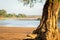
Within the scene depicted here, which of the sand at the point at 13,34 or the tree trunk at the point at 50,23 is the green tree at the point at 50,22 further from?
the sand at the point at 13,34

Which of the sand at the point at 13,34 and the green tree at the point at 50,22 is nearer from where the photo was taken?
the green tree at the point at 50,22

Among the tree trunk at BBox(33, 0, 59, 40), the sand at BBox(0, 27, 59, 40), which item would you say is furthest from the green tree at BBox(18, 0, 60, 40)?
the sand at BBox(0, 27, 59, 40)

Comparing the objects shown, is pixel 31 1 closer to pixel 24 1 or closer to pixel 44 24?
pixel 24 1

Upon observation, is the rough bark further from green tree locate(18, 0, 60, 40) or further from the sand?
the sand

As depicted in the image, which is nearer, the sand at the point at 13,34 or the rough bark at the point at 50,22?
the rough bark at the point at 50,22

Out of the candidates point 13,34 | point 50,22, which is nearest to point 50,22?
point 50,22

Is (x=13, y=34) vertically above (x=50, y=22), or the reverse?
(x=50, y=22)

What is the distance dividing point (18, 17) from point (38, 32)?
6.60 meters

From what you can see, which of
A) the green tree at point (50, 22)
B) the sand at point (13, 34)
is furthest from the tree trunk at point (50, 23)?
the sand at point (13, 34)

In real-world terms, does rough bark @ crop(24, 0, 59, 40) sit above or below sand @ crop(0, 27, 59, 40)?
above

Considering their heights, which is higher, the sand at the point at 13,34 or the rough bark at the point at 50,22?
the rough bark at the point at 50,22

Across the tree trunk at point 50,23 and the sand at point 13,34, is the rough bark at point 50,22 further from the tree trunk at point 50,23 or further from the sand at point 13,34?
the sand at point 13,34

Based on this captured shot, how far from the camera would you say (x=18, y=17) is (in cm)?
1496

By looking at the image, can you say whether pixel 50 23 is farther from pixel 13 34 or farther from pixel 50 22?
pixel 13 34
